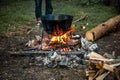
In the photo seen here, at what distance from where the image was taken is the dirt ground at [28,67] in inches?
210

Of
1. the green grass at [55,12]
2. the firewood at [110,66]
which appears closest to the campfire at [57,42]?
the green grass at [55,12]

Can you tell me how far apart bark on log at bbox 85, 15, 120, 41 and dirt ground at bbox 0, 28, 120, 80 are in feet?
0.59

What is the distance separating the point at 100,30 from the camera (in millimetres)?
7598

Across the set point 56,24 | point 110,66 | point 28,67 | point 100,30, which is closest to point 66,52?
point 56,24

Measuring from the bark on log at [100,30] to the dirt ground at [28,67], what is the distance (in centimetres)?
18

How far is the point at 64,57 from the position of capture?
6012 millimetres

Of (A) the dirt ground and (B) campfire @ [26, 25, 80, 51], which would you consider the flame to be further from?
(A) the dirt ground

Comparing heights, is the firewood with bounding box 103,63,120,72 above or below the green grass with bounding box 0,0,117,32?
below

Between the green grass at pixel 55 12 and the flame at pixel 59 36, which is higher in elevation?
the green grass at pixel 55 12

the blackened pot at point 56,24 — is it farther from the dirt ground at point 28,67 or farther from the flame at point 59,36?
the dirt ground at point 28,67

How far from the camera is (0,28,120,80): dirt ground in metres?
5.34

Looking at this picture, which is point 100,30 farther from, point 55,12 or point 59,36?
point 55,12

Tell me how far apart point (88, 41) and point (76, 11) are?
4414 mm

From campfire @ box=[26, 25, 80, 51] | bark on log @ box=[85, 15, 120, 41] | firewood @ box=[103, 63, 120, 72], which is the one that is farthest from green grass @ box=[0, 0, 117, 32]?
firewood @ box=[103, 63, 120, 72]
